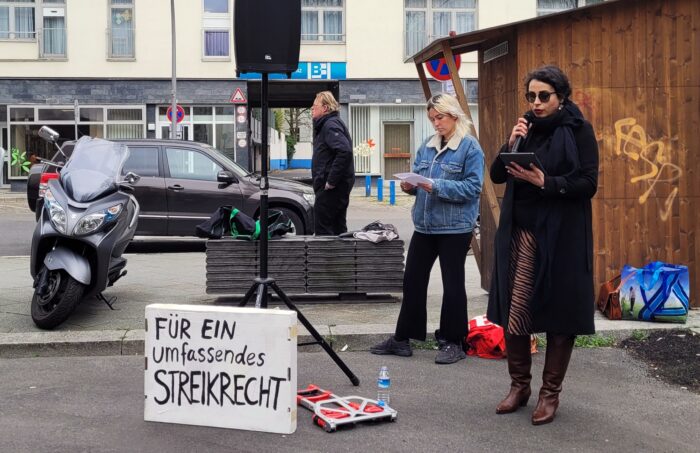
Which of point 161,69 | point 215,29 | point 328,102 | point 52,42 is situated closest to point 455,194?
point 328,102

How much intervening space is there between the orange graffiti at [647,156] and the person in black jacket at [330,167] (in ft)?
7.98

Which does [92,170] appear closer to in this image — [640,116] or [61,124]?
[640,116]

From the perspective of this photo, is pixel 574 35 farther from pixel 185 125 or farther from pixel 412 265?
pixel 185 125

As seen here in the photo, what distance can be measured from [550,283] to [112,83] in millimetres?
28437

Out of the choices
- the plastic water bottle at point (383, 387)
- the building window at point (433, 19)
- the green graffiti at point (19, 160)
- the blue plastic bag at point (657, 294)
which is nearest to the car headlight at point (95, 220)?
the plastic water bottle at point (383, 387)

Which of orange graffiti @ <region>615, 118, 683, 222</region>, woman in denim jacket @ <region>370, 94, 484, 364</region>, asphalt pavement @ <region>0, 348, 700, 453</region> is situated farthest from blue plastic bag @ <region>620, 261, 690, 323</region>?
woman in denim jacket @ <region>370, 94, 484, 364</region>

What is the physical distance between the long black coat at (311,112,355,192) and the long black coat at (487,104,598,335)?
359 cm

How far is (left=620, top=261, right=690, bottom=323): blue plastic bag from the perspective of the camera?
6.94m

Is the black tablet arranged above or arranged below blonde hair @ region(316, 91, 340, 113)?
below

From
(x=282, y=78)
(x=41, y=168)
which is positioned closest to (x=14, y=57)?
(x=282, y=78)

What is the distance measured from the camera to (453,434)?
4.54 m

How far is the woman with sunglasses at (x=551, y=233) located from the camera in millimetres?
4672

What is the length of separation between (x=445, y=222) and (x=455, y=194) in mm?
234

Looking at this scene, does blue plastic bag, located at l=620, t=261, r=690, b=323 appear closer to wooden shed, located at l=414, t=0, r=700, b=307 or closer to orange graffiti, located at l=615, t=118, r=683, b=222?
wooden shed, located at l=414, t=0, r=700, b=307
